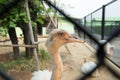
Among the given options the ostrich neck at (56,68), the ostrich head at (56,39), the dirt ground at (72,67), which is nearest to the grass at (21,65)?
the dirt ground at (72,67)

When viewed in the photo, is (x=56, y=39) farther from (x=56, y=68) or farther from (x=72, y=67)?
(x=72, y=67)

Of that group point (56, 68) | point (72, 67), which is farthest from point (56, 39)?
point (72, 67)

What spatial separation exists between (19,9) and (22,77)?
1.19 metres

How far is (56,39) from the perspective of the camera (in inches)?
113

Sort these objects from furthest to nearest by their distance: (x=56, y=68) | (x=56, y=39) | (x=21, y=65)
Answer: (x=21, y=65), (x=56, y=39), (x=56, y=68)

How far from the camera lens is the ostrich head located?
9.34 ft

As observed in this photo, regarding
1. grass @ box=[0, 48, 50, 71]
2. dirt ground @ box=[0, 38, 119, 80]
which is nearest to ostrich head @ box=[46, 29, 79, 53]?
dirt ground @ box=[0, 38, 119, 80]

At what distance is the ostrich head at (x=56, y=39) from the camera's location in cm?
285

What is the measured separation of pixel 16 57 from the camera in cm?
689

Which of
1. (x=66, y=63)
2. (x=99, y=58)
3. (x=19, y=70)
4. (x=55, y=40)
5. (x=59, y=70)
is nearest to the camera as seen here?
(x=99, y=58)

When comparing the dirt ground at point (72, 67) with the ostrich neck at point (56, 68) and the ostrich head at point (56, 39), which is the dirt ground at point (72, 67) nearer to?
the ostrich head at point (56, 39)

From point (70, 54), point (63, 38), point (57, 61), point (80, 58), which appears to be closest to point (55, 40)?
point (63, 38)

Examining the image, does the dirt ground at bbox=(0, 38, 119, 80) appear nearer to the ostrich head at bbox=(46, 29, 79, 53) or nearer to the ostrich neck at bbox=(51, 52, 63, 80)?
the ostrich head at bbox=(46, 29, 79, 53)

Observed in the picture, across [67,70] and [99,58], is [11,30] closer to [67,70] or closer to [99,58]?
[67,70]
